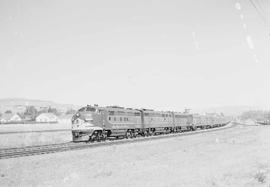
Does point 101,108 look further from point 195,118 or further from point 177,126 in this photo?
point 195,118

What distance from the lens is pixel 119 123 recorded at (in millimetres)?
34344

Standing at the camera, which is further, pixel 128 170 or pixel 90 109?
pixel 90 109

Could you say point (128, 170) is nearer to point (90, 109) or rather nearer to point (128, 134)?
point (90, 109)

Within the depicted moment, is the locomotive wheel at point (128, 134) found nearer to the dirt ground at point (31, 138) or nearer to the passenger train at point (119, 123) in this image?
the passenger train at point (119, 123)

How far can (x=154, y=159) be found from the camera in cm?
2020

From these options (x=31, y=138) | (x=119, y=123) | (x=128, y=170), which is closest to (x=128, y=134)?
(x=119, y=123)

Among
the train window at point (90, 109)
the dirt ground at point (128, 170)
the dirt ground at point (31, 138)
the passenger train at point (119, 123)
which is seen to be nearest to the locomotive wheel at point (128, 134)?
the passenger train at point (119, 123)

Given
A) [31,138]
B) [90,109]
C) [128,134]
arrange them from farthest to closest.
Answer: [31,138] < [128,134] < [90,109]

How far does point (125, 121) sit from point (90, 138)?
771 centimetres

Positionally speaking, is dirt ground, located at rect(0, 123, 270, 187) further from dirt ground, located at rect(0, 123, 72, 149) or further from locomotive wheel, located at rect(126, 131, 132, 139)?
dirt ground, located at rect(0, 123, 72, 149)

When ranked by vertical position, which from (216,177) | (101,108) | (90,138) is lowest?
(216,177)

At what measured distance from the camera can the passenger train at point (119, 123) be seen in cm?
2908

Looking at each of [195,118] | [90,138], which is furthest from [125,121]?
[195,118]

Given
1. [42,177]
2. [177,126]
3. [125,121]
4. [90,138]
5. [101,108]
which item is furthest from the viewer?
[177,126]
